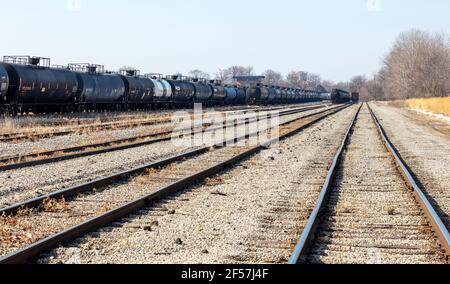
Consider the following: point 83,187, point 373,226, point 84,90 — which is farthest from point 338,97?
point 373,226

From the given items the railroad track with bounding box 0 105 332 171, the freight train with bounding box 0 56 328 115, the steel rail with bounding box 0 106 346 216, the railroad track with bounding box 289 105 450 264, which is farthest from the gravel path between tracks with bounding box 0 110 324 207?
the freight train with bounding box 0 56 328 115

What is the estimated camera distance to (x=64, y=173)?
40.0 ft

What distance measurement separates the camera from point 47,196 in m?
8.91

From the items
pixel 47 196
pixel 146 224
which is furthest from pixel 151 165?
pixel 146 224

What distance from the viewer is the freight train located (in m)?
28.5

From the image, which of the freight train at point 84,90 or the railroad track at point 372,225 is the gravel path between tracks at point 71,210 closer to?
the railroad track at point 372,225

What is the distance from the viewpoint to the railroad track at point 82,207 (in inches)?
257

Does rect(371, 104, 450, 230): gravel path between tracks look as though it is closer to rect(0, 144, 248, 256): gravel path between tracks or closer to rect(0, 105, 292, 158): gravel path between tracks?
rect(0, 144, 248, 256): gravel path between tracks

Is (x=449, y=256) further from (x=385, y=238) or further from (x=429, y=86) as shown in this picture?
(x=429, y=86)

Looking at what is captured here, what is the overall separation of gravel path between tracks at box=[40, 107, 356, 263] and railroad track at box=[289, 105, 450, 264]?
9.7 inches

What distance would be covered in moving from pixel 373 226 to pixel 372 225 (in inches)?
2.3

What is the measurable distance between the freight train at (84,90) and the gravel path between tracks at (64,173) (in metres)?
13.3

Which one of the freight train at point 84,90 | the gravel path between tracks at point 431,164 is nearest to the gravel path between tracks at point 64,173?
the gravel path between tracks at point 431,164
